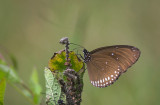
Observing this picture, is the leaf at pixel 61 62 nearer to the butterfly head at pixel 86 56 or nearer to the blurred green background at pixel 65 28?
the butterfly head at pixel 86 56

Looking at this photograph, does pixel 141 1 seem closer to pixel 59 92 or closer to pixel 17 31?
pixel 17 31

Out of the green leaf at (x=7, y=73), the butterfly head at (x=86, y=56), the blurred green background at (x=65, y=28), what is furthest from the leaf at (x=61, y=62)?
the blurred green background at (x=65, y=28)

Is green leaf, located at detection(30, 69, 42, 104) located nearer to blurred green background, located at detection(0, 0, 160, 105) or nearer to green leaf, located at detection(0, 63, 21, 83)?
green leaf, located at detection(0, 63, 21, 83)

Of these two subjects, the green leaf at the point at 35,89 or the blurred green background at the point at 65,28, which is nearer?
the green leaf at the point at 35,89

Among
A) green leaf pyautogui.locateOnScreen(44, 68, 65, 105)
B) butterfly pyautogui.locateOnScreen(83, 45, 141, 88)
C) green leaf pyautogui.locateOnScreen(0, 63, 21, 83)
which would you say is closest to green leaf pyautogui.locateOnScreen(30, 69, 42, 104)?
green leaf pyautogui.locateOnScreen(0, 63, 21, 83)

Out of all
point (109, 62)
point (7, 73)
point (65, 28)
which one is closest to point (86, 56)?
point (109, 62)
